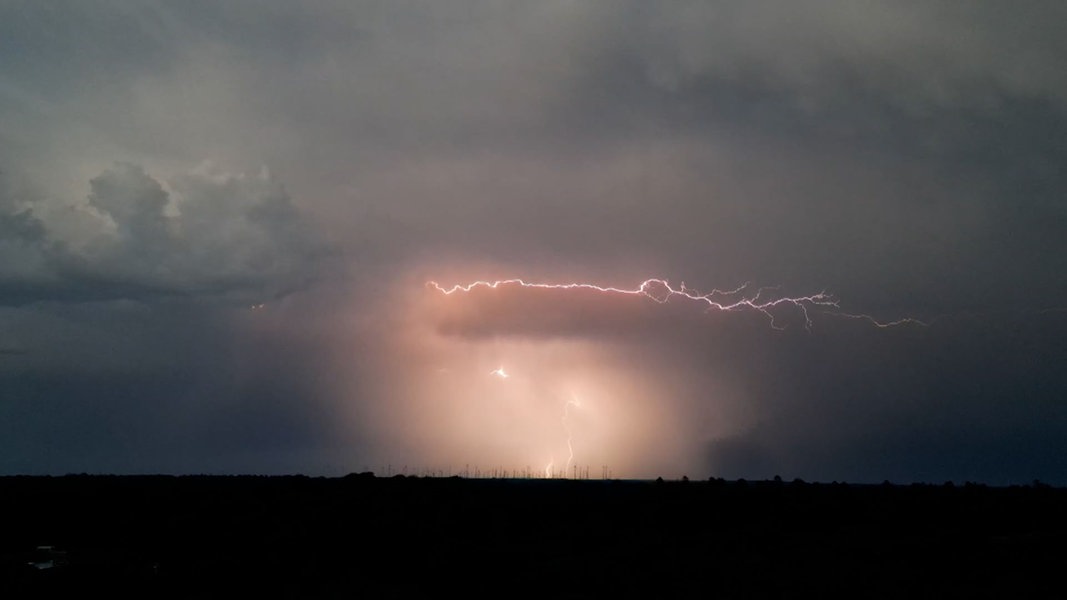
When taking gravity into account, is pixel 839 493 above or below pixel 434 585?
above

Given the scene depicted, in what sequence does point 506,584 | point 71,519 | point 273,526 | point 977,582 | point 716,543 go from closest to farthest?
point 977,582 → point 506,584 → point 716,543 → point 273,526 → point 71,519

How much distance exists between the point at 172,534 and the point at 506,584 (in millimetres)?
35966

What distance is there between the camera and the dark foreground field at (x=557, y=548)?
130 ft

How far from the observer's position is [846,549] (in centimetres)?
4850

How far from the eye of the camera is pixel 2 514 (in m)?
93.8

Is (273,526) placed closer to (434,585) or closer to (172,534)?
(172,534)

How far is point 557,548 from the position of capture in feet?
176

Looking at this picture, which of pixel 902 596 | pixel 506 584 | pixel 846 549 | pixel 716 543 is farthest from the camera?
pixel 716 543

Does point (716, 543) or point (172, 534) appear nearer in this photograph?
point (716, 543)

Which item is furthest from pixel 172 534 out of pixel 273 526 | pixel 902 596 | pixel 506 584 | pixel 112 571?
pixel 902 596

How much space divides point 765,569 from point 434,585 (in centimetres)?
1714

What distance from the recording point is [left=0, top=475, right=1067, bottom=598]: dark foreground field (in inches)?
1555

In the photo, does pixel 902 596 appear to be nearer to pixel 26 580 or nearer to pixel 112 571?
pixel 112 571

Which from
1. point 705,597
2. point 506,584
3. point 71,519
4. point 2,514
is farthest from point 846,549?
point 2,514
